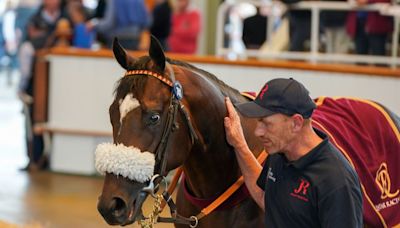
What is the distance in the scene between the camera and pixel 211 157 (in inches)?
156

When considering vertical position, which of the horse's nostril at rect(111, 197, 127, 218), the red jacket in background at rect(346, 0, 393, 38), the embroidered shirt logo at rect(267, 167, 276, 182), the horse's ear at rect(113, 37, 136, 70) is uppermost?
the red jacket in background at rect(346, 0, 393, 38)

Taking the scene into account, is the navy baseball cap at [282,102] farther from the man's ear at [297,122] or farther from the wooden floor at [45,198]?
the wooden floor at [45,198]

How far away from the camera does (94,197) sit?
8484mm

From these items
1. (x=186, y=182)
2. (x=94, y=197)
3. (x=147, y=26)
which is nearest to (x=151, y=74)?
(x=186, y=182)

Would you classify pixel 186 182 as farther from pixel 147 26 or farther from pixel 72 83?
pixel 147 26

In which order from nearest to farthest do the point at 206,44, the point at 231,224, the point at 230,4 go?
the point at 231,224, the point at 230,4, the point at 206,44

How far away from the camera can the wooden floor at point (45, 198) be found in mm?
7473

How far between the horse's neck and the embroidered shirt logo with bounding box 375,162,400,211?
2.37 ft

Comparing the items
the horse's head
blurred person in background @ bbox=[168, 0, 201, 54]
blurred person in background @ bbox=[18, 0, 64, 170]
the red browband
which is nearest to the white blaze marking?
the horse's head

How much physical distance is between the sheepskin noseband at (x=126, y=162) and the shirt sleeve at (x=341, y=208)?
0.71 metres

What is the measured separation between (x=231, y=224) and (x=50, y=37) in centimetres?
658

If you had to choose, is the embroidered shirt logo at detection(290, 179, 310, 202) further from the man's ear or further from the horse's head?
the horse's head

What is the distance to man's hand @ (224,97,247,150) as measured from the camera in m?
3.90

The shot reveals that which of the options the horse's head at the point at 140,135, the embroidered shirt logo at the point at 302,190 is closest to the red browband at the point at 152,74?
the horse's head at the point at 140,135
